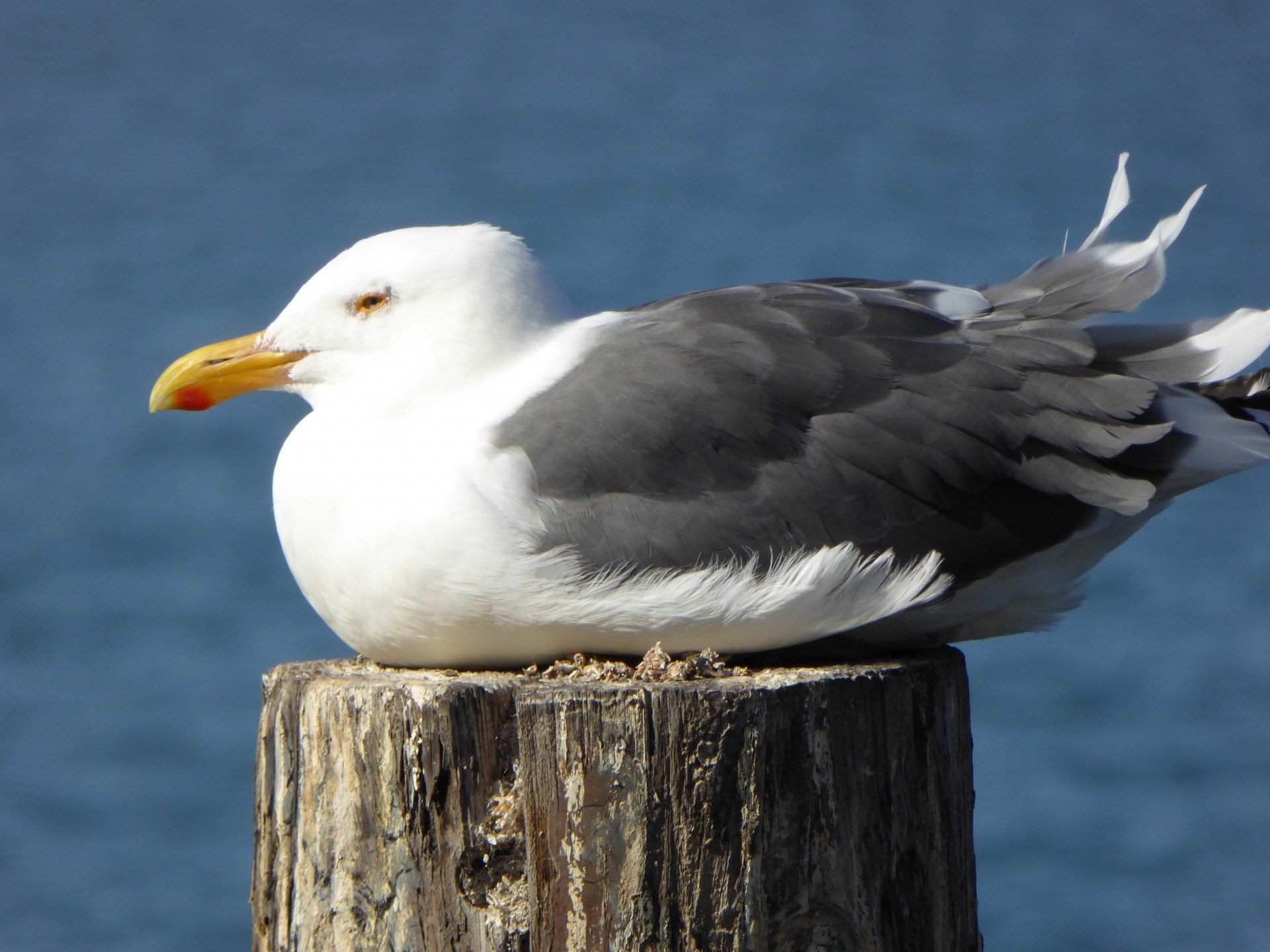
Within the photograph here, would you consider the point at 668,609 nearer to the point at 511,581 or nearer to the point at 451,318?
the point at 511,581

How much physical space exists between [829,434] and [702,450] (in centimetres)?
24

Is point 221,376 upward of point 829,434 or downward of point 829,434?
upward

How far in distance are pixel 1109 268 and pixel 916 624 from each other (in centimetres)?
97

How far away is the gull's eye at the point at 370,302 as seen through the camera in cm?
273

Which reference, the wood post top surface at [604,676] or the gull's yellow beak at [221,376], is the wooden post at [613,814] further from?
the gull's yellow beak at [221,376]

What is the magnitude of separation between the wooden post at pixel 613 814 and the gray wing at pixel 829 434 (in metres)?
0.28

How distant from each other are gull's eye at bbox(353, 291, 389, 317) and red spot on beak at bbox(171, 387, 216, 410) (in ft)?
1.14

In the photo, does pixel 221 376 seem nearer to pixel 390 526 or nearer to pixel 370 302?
pixel 370 302

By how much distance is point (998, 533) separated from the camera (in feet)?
8.62

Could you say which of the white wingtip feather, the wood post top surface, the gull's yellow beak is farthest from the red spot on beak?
the white wingtip feather

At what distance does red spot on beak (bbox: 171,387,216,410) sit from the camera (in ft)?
9.21

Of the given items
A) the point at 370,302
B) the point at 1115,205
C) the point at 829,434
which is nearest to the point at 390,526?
the point at 370,302

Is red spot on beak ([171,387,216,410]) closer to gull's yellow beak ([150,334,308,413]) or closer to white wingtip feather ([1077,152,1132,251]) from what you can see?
gull's yellow beak ([150,334,308,413])

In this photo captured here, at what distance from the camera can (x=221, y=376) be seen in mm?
2809
